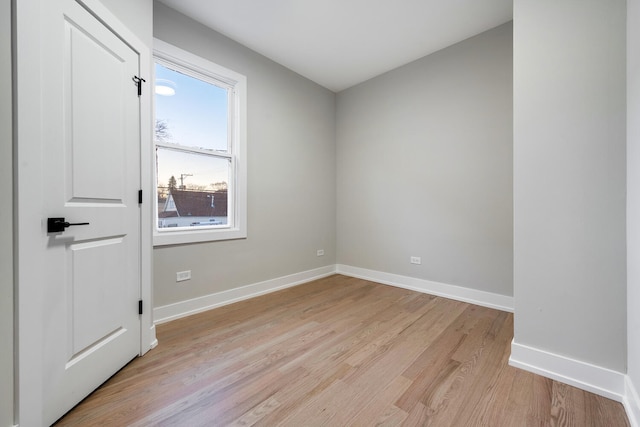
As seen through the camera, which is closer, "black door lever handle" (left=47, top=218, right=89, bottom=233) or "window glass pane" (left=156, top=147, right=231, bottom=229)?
"black door lever handle" (left=47, top=218, right=89, bottom=233)

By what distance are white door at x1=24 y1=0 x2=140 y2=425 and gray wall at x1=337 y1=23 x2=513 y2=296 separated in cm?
287

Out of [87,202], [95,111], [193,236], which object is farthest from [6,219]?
[193,236]

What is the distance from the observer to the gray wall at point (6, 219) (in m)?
1.06

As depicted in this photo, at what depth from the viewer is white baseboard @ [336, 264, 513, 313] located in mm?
2732

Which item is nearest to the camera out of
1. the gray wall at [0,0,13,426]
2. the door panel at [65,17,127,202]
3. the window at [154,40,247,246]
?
the gray wall at [0,0,13,426]

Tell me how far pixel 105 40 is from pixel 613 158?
3.02 m

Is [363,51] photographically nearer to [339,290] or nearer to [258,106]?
[258,106]

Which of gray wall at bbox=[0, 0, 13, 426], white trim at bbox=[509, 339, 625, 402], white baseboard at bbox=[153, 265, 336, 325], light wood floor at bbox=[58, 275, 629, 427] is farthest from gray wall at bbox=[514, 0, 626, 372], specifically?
gray wall at bbox=[0, 0, 13, 426]

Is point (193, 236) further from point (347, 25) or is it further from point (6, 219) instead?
point (347, 25)

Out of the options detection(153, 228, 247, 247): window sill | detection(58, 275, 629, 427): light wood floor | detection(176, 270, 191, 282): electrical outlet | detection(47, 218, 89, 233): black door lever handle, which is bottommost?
detection(58, 275, 629, 427): light wood floor

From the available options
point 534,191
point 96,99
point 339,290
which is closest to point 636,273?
point 534,191

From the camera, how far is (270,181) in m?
3.34

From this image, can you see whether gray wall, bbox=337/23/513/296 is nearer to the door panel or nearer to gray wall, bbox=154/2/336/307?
gray wall, bbox=154/2/336/307

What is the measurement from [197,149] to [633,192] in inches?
128
